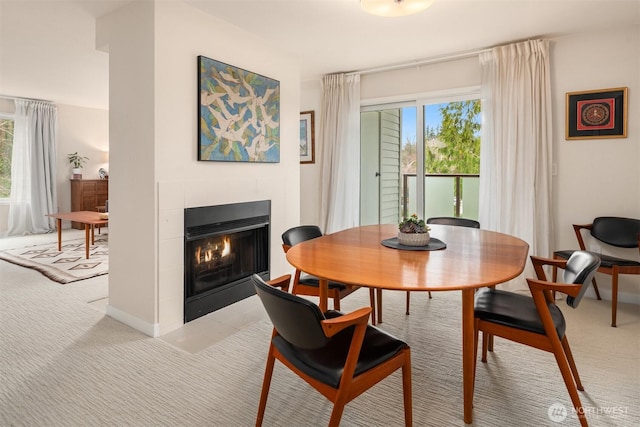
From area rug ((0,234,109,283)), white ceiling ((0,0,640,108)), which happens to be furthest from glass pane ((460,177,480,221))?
area rug ((0,234,109,283))

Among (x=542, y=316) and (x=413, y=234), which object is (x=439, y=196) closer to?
(x=413, y=234)

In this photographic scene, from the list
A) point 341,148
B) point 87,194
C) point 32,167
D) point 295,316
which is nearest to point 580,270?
point 295,316

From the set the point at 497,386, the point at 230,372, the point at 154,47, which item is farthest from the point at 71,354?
the point at 497,386

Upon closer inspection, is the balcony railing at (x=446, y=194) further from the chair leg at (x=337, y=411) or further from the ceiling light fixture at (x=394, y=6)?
the chair leg at (x=337, y=411)

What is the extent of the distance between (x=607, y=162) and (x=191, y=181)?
3697 millimetres

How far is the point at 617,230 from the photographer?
10.9ft

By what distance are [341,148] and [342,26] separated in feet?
5.59

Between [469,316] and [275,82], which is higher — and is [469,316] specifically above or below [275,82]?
below

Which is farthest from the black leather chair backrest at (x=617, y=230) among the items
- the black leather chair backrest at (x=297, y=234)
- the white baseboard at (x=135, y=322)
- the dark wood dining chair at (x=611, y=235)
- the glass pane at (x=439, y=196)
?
the white baseboard at (x=135, y=322)

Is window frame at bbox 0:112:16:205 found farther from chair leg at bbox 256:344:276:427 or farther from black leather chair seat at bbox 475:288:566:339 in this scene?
black leather chair seat at bbox 475:288:566:339

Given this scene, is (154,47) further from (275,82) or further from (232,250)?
(232,250)

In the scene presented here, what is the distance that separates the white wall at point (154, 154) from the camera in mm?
2682

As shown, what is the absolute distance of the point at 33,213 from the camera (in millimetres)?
6871

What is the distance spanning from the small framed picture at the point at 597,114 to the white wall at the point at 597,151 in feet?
0.17
